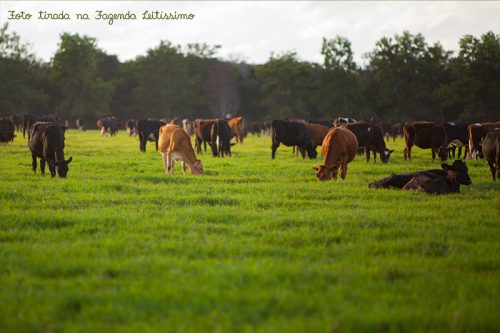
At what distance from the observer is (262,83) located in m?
102

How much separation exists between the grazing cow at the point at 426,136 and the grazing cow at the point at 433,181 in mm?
10695

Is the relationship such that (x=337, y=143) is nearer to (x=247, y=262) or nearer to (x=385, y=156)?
(x=385, y=156)

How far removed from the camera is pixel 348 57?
9206 cm

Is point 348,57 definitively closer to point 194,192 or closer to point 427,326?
point 194,192

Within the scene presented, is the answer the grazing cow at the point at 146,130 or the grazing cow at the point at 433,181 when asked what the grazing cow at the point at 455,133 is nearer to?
the grazing cow at the point at 433,181

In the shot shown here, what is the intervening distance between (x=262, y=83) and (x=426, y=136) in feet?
257

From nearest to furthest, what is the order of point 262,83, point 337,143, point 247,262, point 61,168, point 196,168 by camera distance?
point 247,262 → point 61,168 → point 337,143 → point 196,168 → point 262,83

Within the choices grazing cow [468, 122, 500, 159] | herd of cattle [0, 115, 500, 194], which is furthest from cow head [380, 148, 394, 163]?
grazing cow [468, 122, 500, 159]

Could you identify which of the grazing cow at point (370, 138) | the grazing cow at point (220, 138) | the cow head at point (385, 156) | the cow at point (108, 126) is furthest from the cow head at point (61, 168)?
the cow at point (108, 126)

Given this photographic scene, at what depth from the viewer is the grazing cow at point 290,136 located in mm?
25797

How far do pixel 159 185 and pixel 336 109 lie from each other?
76.1 m

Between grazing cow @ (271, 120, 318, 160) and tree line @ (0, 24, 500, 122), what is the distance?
53.4 metres

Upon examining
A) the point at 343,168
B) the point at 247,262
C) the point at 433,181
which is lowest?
the point at 247,262

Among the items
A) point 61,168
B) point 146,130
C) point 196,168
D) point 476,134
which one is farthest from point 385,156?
point 146,130
